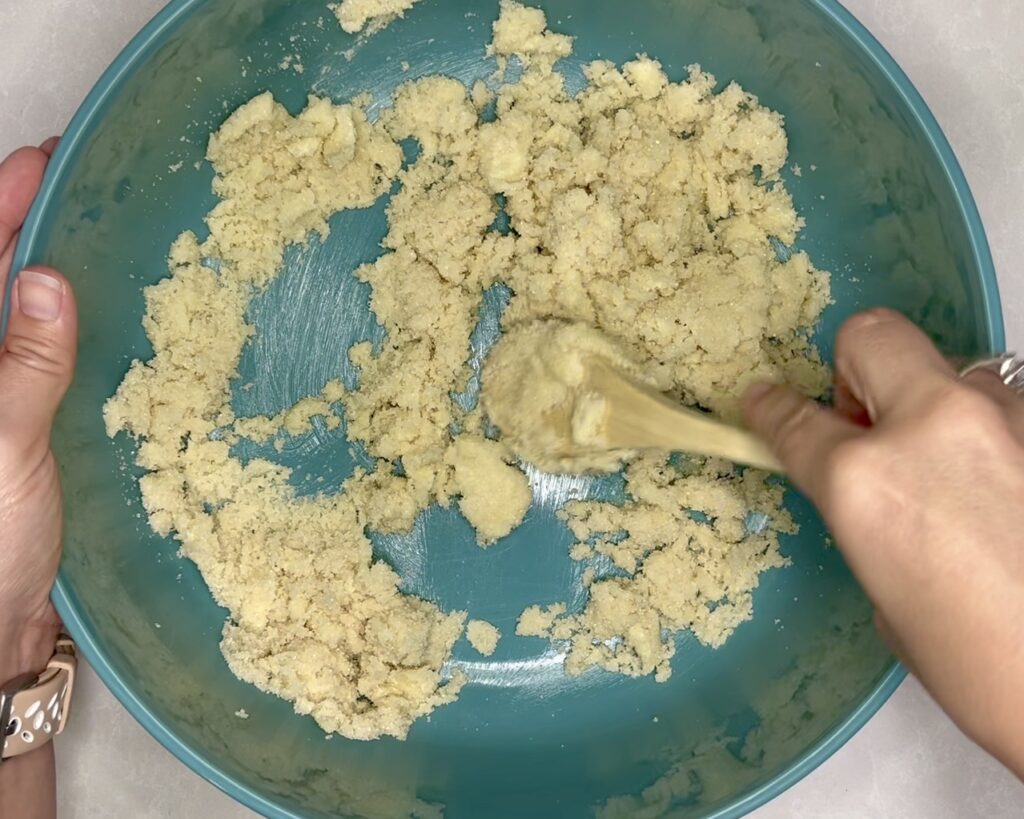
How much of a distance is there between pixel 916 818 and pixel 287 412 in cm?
89

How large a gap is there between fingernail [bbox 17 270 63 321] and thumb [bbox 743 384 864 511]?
0.67m

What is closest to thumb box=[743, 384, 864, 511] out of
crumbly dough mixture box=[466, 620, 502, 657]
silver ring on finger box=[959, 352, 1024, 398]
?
silver ring on finger box=[959, 352, 1024, 398]

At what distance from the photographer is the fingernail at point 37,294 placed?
31.2 inches

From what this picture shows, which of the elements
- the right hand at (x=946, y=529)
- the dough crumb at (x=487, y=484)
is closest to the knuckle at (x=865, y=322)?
the right hand at (x=946, y=529)

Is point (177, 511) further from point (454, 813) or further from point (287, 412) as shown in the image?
point (454, 813)

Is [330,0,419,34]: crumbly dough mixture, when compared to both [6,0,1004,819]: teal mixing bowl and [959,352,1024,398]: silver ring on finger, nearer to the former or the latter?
[6,0,1004,819]: teal mixing bowl

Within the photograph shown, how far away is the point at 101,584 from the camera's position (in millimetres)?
882

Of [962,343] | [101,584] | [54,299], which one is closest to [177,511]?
[101,584]

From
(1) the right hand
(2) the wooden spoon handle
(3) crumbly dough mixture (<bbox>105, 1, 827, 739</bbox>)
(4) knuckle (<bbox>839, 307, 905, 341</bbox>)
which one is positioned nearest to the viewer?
(1) the right hand

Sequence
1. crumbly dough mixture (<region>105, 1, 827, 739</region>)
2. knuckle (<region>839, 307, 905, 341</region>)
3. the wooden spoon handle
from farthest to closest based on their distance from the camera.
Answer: crumbly dough mixture (<region>105, 1, 827, 739</region>), the wooden spoon handle, knuckle (<region>839, 307, 905, 341</region>)

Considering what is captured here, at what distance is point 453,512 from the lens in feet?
3.33

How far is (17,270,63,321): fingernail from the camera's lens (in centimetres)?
79

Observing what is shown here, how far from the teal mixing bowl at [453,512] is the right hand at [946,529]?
0.84 feet

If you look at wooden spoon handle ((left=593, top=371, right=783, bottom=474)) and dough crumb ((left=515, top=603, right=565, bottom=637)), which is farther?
dough crumb ((left=515, top=603, right=565, bottom=637))
